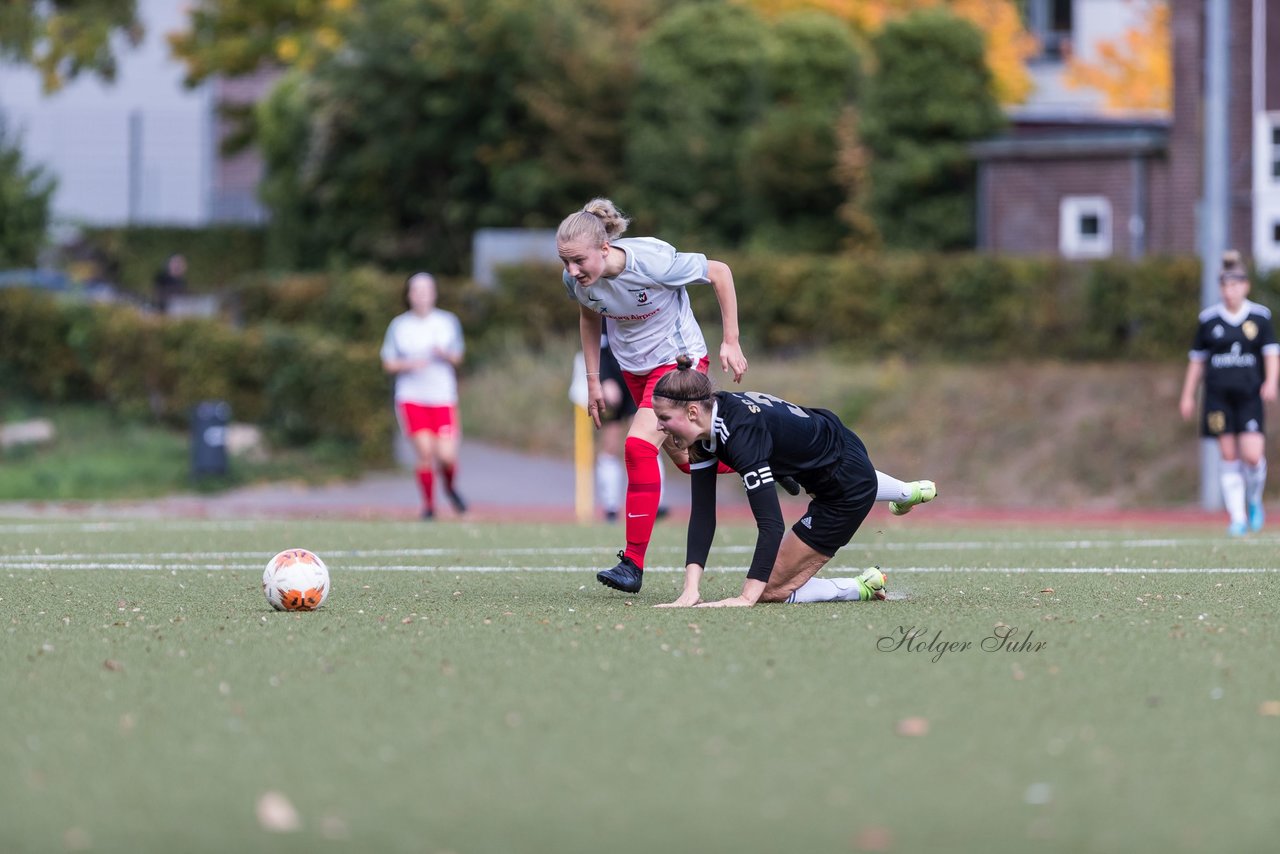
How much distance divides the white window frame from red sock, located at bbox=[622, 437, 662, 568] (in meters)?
23.9

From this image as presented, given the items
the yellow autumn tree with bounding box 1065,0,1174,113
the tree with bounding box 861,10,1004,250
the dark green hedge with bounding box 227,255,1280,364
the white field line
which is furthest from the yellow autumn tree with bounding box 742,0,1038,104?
the white field line

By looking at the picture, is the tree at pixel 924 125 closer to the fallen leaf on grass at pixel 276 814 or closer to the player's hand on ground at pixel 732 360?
the player's hand on ground at pixel 732 360

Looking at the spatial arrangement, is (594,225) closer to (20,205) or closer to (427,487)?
(427,487)

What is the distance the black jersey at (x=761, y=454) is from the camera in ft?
24.2

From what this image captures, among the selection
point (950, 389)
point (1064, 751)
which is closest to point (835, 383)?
point (950, 389)

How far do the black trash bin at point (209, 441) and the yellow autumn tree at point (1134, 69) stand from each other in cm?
2715

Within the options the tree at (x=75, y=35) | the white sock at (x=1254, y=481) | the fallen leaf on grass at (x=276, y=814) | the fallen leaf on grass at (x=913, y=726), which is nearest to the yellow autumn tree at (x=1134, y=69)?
the tree at (x=75, y=35)

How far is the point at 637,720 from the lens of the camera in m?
4.96

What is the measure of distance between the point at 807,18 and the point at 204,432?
1714cm

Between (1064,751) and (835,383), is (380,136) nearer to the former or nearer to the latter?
(835,383)

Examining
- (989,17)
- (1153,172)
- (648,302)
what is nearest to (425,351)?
(648,302)

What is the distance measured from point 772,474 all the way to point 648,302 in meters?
1.11

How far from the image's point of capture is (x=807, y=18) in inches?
1326

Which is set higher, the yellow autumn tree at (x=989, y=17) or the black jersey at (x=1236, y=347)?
the yellow autumn tree at (x=989, y=17)
